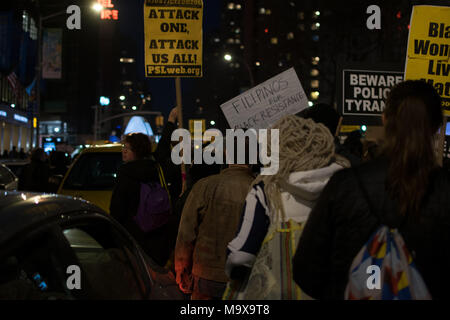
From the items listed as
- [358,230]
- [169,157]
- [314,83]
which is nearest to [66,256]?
[358,230]

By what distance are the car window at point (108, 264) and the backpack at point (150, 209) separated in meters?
1.96

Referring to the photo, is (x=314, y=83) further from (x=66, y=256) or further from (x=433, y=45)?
(x=66, y=256)

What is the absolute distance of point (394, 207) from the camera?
7.78ft

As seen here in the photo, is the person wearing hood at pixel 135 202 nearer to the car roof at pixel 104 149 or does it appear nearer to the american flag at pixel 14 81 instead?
the car roof at pixel 104 149

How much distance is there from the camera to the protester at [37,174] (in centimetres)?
1137

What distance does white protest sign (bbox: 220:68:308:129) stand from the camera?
21.0ft

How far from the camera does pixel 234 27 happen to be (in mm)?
150750

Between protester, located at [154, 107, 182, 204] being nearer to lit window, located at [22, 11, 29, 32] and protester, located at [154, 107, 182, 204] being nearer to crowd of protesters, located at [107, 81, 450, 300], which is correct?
crowd of protesters, located at [107, 81, 450, 300]

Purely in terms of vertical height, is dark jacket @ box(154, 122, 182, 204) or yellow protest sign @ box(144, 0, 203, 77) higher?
yellow protest sign @ box(144, 0, 203, 77)


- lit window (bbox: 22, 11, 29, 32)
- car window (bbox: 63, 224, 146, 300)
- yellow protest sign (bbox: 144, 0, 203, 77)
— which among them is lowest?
car window (bbox: 63, 224, 146, 300)

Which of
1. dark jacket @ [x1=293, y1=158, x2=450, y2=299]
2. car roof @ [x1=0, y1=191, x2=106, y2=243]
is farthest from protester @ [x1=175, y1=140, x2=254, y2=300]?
dark jacket @ [x1=293, y1=158, x2=450, y2=299]

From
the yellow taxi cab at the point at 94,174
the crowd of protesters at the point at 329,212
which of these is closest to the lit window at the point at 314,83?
the yellow taxi cab at the point at 94,174

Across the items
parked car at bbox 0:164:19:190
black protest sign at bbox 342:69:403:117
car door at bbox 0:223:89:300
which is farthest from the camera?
parked car at bbox 0:164:19:190
